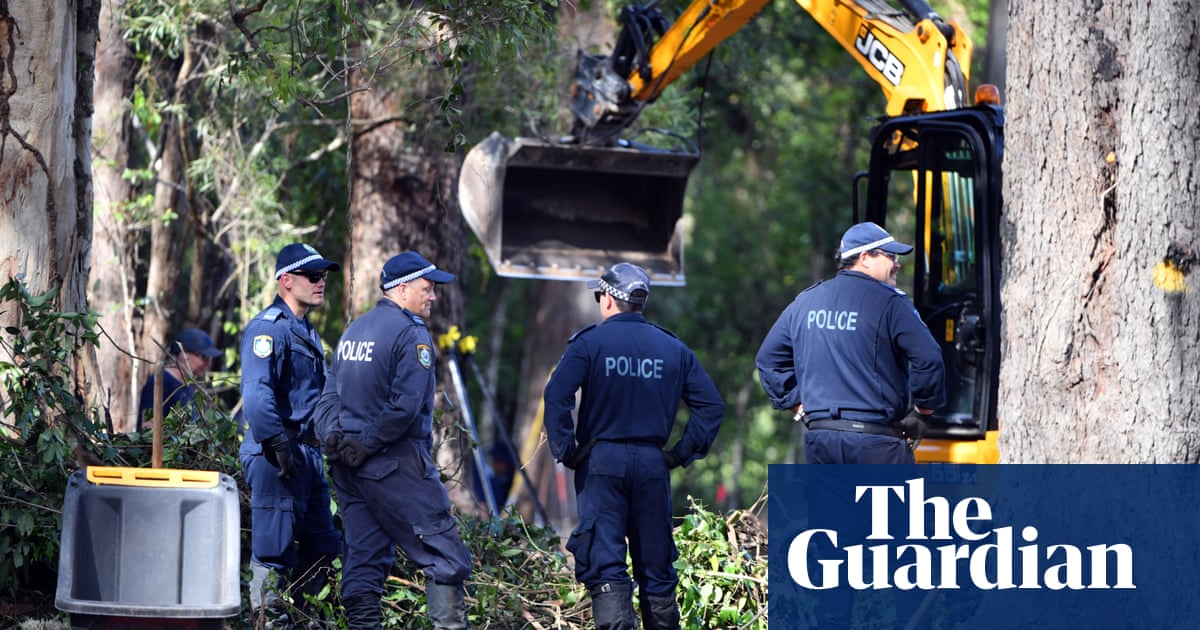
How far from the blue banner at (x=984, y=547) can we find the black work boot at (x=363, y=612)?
192 centimetres

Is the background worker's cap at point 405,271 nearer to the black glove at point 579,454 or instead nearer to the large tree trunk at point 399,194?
the black glove at point 579,454

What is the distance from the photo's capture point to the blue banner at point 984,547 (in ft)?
18.5

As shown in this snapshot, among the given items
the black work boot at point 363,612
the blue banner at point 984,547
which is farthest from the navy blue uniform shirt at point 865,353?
the black work boot at point 363,612

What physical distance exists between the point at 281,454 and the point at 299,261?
3.34 feet

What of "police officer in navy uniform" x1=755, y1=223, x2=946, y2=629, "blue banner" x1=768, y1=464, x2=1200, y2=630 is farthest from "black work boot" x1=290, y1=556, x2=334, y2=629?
"police officer in navy uniform" x1=755, y1=223, x2=946, y2=629

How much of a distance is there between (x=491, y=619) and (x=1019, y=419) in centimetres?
298

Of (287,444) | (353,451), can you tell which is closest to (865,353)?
(353,451)

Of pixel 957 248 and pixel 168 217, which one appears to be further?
pixel 168 217

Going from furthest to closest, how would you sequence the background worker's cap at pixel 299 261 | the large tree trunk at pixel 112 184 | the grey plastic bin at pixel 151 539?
the large tree trunk at pixel 112 184, the background worker's cap at pixel 299 261, the grey plastic bin at pixel 151 539

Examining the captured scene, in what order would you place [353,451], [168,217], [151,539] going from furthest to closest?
1. [168,217]
2. [353,451]
3. [151,539]

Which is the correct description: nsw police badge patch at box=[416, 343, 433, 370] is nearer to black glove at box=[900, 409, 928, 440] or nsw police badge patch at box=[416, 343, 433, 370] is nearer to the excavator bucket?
black glove at box=[900, 409, 928, 440]

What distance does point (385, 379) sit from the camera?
6.80 metres

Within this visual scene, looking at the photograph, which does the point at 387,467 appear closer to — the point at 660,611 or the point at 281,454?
the point at 281,454

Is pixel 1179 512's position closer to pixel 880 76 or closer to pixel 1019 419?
pixel 1019 419
